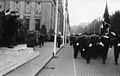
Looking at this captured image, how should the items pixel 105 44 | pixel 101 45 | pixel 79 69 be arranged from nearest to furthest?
pixel 79 69
pixel 105 44
pixel 101 45

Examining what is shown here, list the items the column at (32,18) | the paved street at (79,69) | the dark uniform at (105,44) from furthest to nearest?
the column at (32,18) → the dark uniform at (105,44) → the paved street at (79,69)

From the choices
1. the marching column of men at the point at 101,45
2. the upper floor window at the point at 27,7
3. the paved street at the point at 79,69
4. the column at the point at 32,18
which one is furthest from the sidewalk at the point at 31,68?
the upper floor window at the point at 27,7

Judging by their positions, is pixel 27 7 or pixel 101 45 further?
pixel 27 7

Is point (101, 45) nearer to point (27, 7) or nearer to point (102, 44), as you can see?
point (102, 44)

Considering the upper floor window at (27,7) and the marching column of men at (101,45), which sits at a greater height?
the upper floor window at (27,7)

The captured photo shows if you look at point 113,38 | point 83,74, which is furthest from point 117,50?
point 83,74

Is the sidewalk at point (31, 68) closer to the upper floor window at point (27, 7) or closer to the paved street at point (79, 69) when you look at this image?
the paved street at point (79, 69)

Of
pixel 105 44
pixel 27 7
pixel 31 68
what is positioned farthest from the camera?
pixel 27 7

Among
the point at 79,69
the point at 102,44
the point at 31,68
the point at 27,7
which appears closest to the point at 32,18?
the point at 27,7

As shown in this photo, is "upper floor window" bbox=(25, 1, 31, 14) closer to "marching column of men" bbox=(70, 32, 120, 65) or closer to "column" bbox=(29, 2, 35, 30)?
"column" bbox=(29, 2, 35, 30)

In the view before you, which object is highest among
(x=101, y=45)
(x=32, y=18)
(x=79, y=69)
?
(x=32, y=18)

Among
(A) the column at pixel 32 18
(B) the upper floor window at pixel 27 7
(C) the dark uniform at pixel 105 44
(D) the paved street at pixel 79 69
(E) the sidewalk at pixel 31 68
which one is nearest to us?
(E) the sidewalk at pixel 31 68

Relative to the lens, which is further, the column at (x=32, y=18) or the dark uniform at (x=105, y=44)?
the column at (x=32, y=18)

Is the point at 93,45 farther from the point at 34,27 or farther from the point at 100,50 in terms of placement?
the point at 34,27
